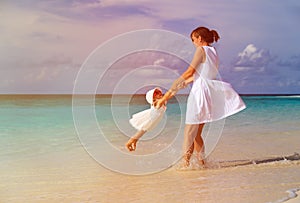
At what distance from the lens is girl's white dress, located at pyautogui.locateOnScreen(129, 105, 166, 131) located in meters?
2.14

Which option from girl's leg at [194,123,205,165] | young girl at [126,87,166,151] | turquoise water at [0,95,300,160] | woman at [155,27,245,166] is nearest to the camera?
young girl at [126,87,166,151]

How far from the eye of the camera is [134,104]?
101 inches

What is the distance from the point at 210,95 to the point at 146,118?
1.20 feet

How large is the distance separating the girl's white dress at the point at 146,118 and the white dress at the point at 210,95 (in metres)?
0.22

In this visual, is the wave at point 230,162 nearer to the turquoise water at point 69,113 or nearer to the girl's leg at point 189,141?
the girl's leg at point 189,141

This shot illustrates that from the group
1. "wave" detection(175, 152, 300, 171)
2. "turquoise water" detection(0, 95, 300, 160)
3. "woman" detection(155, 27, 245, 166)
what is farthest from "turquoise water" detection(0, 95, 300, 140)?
"wave" detection(175, 152, 300, 171)

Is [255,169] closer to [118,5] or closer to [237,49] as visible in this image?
[237,49]

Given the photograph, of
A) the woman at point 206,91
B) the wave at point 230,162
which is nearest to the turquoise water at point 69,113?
the woman at point 206,91

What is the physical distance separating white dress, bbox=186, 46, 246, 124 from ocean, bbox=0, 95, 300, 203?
0.14 m

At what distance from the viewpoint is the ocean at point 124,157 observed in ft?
6.47

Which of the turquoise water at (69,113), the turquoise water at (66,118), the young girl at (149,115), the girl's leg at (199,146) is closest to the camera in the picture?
the young girl at (149,115)

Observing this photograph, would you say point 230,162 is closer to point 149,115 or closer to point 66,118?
point 149,115

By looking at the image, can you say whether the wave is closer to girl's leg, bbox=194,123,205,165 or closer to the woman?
girl's leg, bbox=194,123,205,165

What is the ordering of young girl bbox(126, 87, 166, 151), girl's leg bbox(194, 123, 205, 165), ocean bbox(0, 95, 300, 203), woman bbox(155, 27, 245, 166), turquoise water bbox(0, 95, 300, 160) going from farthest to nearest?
1. turquoise water bbox(0, 95, 300, 160)
2. girl's leg bbox(194, 123, 205, 165)
3. woman bbox(155, 27, 245, 166)
4. young girl bbox(126, 87, 166, 151)
5. ocean bbox(0, 95, 300, 203)
